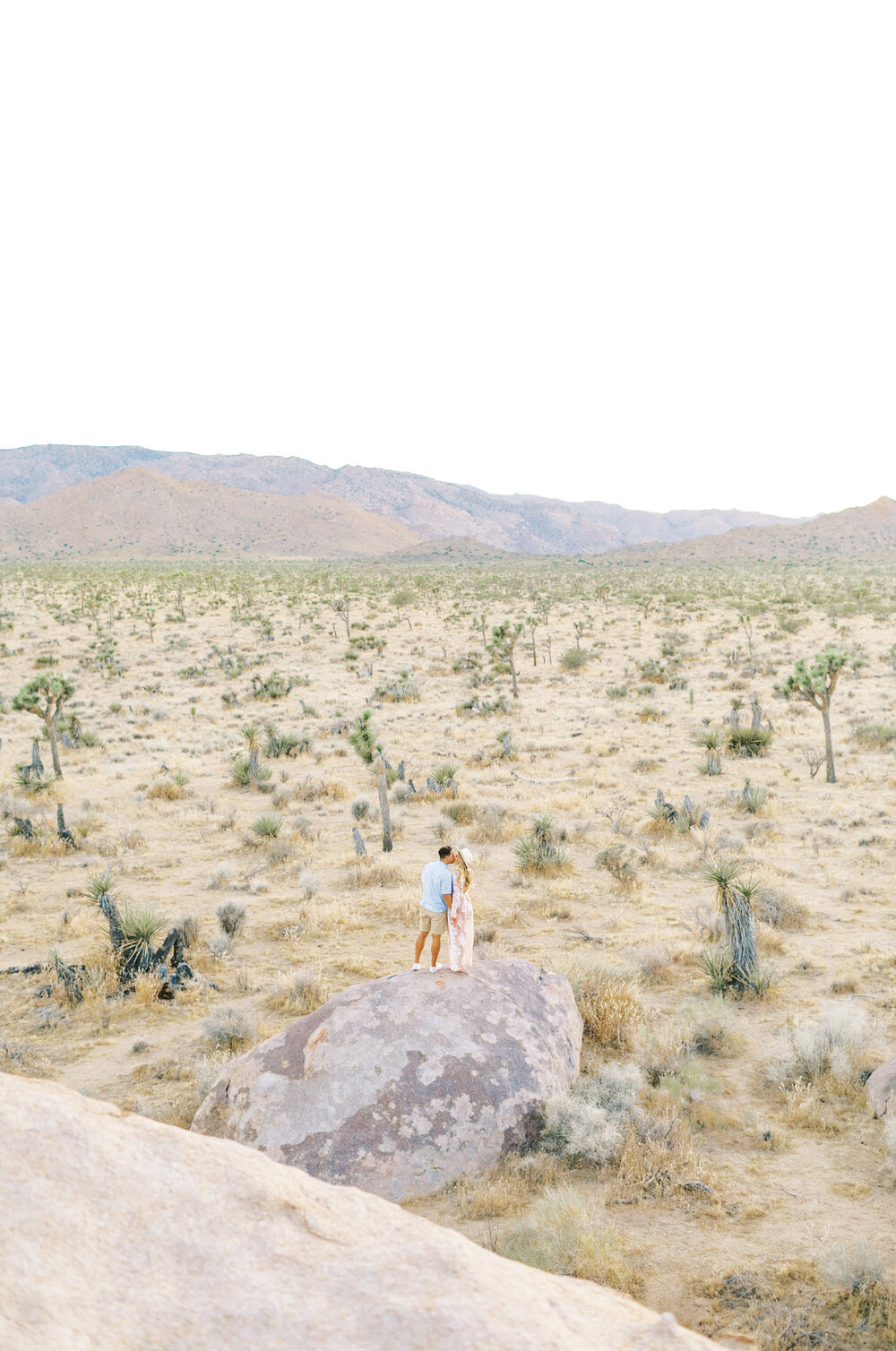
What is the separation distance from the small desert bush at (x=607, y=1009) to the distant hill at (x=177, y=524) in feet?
380

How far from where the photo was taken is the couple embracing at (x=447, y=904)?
7.52 metres

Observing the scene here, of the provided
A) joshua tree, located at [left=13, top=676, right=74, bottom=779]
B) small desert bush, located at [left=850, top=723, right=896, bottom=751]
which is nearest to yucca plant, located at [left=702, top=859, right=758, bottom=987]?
small desert bush, located at [left=850, top=723, right=896, bottom=751]

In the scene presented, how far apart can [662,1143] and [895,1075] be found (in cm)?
214

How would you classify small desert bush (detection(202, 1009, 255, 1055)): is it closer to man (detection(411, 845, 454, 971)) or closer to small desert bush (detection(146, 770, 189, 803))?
man (detection(411, 845, 454, 971))

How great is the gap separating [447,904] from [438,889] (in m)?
0.17

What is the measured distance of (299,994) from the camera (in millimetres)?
9383

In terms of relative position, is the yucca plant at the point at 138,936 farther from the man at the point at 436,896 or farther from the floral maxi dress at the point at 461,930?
the floral maxi dress at the point at 461,930

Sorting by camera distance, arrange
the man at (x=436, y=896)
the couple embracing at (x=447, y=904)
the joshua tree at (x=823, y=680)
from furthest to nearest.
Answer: the joshua tree at (x=823, y=680)
the man at (x=436, y=896)
the couple embracing at (x=447, y=904)

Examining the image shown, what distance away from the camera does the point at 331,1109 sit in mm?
6102

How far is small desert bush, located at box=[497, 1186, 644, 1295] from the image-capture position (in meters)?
5.03

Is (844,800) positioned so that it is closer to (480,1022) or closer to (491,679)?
(480,1022)

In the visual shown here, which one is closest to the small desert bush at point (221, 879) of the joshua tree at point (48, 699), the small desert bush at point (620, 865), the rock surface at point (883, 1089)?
the small desert bush at point (620, 865)

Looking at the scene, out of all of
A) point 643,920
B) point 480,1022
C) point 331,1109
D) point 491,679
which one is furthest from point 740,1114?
point 491,679

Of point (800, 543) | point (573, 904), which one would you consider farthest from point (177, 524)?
point (573, 904)
